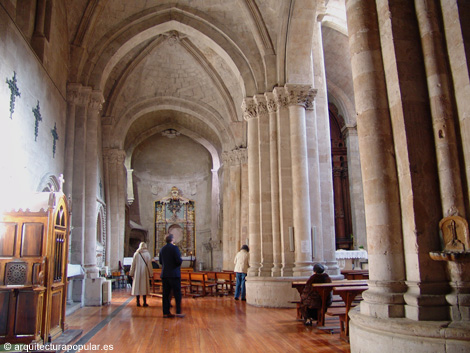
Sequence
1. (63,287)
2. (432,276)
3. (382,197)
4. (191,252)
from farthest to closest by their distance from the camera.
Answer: (191,252) → (63,287) → (382,197) → (432,276)

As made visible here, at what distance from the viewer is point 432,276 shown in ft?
14.0

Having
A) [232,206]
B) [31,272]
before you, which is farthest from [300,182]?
[232,206]

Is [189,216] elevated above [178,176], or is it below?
below

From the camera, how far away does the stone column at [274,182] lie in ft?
37.0

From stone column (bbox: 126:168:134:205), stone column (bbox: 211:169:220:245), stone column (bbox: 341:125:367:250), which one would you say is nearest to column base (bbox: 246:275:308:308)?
stone column (bbox: 341:125:367:250)

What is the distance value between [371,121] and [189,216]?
22.9 m

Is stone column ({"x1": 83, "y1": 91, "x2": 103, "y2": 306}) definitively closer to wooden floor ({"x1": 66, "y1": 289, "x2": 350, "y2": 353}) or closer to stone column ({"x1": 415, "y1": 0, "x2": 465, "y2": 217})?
wooden floor ({"x1": 66, "y1": 289, "x2": 350, "y2": 353})

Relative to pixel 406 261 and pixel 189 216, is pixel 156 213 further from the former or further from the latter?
pixel 406 261

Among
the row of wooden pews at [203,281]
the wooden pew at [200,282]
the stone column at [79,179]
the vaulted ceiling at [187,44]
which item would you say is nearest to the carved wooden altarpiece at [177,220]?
the vaulted ceiling at [187,44]

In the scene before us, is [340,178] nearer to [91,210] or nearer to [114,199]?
[114,199]

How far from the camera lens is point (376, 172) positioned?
4746 millimetres

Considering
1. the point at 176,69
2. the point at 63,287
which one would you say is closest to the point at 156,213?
the point at 176,69

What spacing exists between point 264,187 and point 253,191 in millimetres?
473

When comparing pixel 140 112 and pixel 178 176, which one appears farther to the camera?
pixel 178 176
